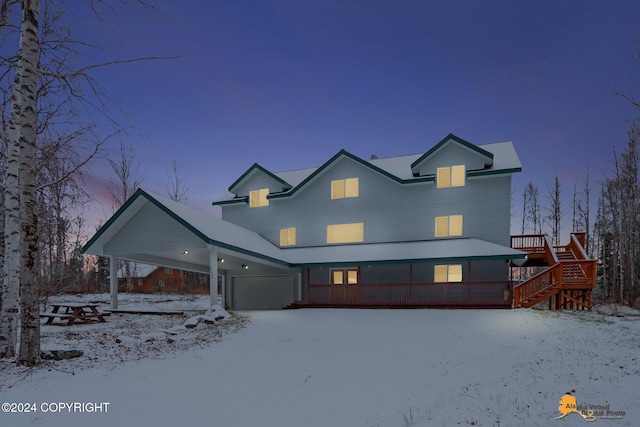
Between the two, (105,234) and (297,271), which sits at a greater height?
(105,234)

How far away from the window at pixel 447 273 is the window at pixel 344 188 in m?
6.64

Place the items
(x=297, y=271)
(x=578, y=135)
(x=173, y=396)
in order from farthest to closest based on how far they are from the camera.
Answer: (x=578, y=135) → (x=297, y=271) → (x=173, y=396)

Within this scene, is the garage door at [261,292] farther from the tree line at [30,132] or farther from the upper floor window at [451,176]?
the tree line at [30,132]

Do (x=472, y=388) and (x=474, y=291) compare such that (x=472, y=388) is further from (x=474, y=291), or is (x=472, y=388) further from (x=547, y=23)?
(x=547, y=23)

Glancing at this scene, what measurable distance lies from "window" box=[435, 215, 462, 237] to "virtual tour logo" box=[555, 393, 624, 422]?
15.5 metres

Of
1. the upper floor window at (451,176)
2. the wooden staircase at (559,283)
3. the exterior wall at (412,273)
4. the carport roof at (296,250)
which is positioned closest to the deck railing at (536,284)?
the wooden staircase at (559,283)

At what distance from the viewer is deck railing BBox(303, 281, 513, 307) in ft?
58.7

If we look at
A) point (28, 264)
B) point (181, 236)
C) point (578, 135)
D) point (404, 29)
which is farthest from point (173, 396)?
point (578, 135)

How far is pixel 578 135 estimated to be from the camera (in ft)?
107

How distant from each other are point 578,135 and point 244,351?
35976 mm

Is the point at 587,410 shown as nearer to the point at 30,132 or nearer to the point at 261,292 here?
the point at 30,132

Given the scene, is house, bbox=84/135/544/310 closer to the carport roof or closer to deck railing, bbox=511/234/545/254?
the carport roof

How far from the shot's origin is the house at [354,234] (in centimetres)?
1720

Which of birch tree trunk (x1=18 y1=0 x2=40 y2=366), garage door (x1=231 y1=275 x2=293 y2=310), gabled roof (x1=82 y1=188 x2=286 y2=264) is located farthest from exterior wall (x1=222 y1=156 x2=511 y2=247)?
birch tree trunk (x1=18 y1=0 x2=40 y2=366)
